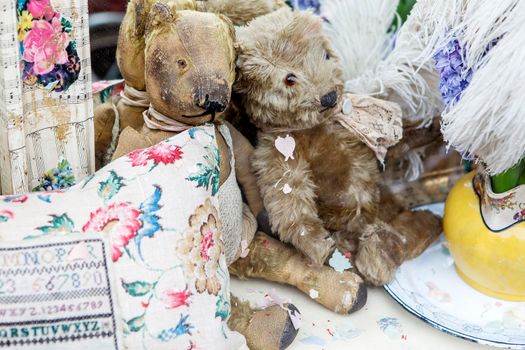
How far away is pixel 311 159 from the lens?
0.91 meters

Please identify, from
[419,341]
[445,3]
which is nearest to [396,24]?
[445,3]

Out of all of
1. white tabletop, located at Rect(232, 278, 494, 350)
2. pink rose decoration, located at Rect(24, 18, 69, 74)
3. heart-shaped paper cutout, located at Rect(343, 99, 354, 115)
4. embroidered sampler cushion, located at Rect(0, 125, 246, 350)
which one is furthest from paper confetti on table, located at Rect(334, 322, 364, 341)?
pink rose decoration, located at Rect(24, 18, 69, 74)

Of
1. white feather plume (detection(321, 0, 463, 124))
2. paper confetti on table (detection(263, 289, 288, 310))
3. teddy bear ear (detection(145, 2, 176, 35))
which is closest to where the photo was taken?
teddy bear ear (detection(145, 2, 176, 35))

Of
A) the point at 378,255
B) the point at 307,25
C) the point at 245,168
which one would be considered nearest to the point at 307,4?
the point at 307,25

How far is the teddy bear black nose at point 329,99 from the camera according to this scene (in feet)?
2.74

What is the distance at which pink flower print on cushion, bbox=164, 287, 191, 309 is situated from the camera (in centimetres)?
69

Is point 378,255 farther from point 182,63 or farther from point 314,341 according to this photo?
point 182,63

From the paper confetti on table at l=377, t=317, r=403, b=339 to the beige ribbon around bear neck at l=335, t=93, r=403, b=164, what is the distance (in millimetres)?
238

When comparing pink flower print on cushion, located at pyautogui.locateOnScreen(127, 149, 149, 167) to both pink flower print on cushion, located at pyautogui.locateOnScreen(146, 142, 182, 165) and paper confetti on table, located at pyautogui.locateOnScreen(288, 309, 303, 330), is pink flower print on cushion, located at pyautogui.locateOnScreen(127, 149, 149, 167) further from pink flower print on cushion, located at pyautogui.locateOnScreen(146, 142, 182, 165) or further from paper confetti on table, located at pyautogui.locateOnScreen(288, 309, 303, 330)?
paper confetti on table, located at pyautogui.locateOnScreen(288, 309, 303, 330)

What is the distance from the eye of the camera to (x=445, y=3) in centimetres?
81

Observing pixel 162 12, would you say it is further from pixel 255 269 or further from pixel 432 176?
pixel 432 176

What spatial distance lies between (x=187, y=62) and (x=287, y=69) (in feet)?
0.45

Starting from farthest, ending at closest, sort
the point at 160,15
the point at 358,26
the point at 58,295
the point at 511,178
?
the point at 358,26
the point at 511,178
the point at 160,15
the point at 58,295

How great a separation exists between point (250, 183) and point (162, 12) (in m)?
0.28
